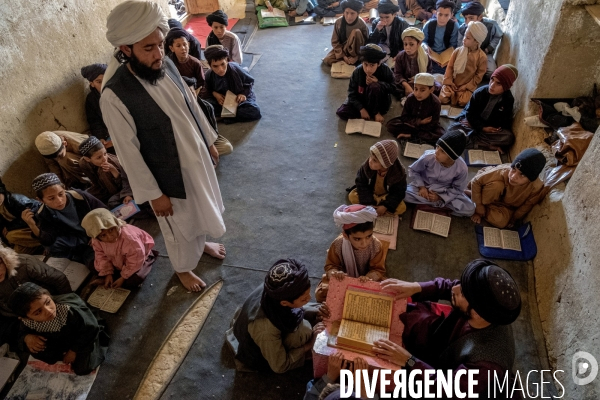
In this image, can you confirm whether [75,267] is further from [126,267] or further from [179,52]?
[179,52]

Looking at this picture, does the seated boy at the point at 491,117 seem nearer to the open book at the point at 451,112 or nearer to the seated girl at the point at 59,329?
the open book at the point at 451,112

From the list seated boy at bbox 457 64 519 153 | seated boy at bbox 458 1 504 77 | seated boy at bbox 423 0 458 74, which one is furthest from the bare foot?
seated boy at bbox 458 1 504 77

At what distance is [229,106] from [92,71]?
1445 mm

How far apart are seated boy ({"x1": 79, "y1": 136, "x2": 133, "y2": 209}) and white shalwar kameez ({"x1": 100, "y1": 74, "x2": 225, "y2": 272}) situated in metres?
1.23

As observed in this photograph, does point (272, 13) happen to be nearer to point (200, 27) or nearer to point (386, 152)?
point (200, 27)

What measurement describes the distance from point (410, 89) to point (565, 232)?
274 centimetres

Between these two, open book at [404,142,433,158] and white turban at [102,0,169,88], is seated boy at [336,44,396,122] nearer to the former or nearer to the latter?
open book at [404,142,433,158]

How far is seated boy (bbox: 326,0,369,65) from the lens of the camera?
5434mm

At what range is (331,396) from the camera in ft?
5.33

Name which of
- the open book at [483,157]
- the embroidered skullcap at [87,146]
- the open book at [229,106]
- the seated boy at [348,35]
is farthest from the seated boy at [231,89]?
the open book at [483,157]

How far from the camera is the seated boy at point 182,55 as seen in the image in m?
4.46

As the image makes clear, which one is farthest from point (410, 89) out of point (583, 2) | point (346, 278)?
point (346, 278)

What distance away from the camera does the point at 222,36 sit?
17.3 feet

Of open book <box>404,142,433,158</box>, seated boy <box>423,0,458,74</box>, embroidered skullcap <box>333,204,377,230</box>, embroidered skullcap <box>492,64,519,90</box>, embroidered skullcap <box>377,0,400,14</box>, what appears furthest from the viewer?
embroidered skullcap <box>377,0,400,14</box>
